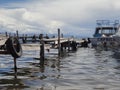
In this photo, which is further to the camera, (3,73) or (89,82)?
(3,73)

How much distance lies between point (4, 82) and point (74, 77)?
5009mm

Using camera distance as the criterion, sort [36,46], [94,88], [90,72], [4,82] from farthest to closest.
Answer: [36,46] → [90,72] → [4,82] → [94,88]

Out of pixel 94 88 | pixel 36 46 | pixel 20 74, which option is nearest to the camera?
pixel 94 88

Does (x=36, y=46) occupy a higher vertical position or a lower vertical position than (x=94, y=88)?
higher

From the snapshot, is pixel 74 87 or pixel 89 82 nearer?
pixel 74 87

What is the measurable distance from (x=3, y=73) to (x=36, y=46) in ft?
23.9

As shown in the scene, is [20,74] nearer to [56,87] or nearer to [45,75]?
[45,75]

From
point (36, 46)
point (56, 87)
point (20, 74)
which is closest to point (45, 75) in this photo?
point (20, 74)

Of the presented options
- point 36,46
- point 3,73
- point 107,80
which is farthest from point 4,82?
point 36,46

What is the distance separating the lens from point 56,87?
58.9ft

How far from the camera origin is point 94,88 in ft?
58.1

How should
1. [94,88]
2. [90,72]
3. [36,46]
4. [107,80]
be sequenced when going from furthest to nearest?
[36,46] → [90,72] → [107,80] → [94,88]

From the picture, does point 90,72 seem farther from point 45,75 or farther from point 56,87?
point 56,87

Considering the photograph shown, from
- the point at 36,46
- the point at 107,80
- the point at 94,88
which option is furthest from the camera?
the point at 36,46
